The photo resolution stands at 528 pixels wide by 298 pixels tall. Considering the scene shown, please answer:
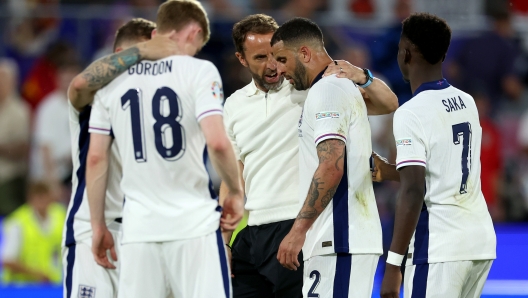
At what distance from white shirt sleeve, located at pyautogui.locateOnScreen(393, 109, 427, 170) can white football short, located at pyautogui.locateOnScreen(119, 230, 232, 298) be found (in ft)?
3.64

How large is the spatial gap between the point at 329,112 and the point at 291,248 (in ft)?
2.55

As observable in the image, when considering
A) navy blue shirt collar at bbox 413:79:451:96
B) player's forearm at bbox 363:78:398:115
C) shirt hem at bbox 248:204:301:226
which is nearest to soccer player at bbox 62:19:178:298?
shirt hem at bbox 248:204:301:226

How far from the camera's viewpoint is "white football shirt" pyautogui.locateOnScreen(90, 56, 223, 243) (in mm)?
4496

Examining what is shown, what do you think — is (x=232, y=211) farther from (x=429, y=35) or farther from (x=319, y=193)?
(x=429, y=35)

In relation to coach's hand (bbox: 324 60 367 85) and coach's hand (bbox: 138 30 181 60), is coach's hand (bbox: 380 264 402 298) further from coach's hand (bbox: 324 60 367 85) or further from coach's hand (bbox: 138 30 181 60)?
coach's hand (bbox: 138 30 181 60)

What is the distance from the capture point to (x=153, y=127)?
4527mm

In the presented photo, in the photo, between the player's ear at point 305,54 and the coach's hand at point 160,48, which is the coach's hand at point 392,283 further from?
the coach's hand at point 160,48

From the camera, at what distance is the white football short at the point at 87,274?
16.1ft

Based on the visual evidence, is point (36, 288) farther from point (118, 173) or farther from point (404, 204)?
point (404, 204)

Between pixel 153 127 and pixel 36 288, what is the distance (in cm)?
493

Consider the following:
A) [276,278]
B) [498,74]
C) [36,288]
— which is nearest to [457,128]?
[276,278]

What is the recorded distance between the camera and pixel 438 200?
179 inches

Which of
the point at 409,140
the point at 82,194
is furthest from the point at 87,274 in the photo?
the point at 409,140

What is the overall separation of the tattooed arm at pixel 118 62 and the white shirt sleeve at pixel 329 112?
832 millimetres
